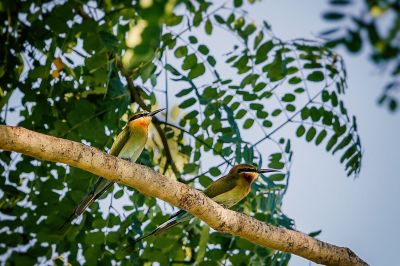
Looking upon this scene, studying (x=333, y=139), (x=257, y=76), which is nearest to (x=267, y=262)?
(x=333, y=139)

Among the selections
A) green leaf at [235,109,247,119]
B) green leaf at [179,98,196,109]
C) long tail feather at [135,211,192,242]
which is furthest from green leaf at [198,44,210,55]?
long tail feather at [135,211,192,242]

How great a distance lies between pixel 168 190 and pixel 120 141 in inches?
36.4

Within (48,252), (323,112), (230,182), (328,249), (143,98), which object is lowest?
(328,249)

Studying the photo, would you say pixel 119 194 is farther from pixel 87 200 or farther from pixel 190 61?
pixel 190 61

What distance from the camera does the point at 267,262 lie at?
323 centimetres

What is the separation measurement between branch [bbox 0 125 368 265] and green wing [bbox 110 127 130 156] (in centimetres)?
86

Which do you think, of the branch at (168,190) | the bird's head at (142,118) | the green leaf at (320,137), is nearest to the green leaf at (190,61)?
the bird's head at (142,118)

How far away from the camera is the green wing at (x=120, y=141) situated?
3.34 metres

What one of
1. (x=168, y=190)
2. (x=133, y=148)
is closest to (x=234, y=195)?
(x=133, y=148)

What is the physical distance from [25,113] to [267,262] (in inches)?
57.9

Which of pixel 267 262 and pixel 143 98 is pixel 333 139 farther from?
pixel 143 98

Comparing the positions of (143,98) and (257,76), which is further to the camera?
(143,98)

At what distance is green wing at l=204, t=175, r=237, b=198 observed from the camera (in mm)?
3449

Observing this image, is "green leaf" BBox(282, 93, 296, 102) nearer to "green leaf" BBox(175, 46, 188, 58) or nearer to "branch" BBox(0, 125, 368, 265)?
"green leaf" BBox(175, 46, 188, 58)
